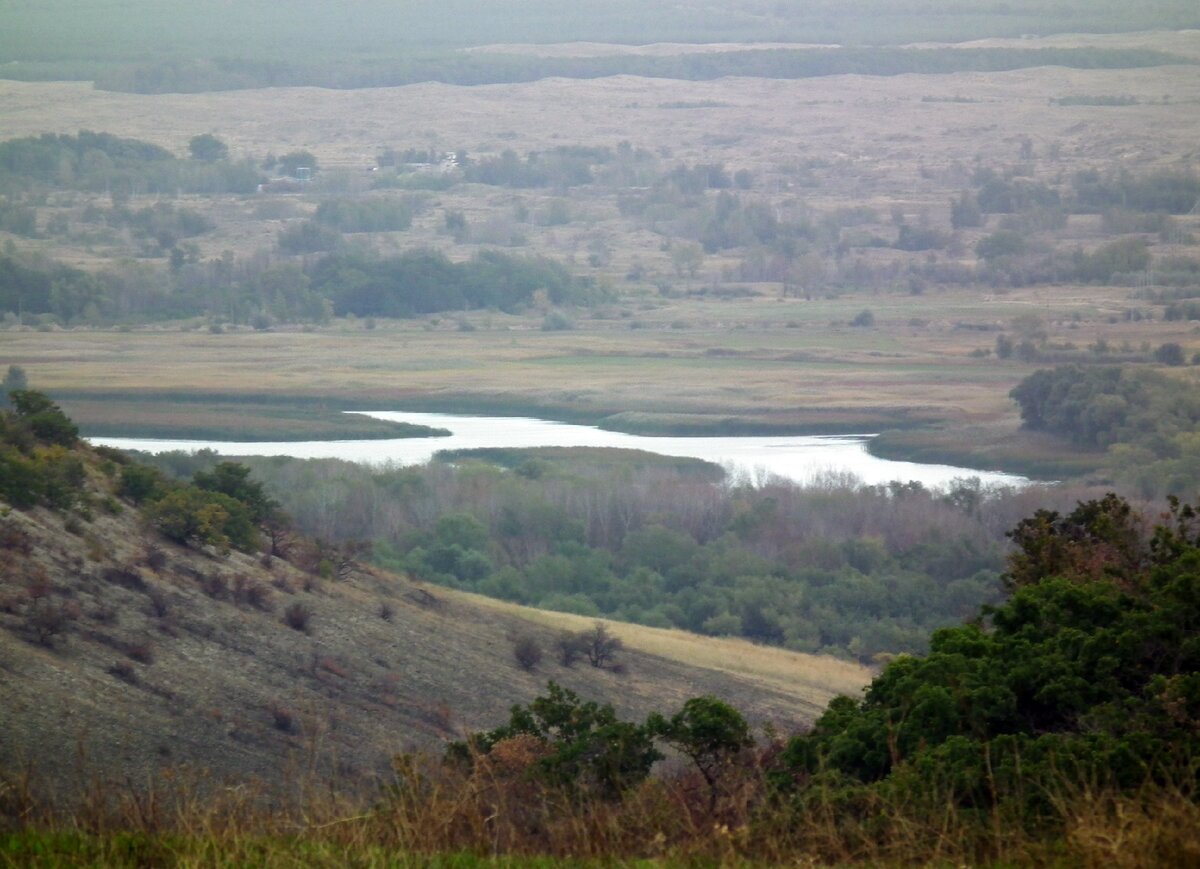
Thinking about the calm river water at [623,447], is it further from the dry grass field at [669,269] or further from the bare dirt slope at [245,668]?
the bare dirt slope at [245,668]

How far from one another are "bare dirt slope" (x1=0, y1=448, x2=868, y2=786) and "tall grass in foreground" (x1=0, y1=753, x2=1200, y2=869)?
275 inches

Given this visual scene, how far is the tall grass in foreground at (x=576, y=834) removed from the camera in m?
7.85

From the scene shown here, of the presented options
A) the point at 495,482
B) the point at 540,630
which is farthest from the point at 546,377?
the point at 540,630

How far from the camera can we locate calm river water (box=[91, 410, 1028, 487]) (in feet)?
193

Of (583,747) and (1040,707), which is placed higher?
(1040,707)

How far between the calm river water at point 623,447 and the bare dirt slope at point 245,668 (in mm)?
28283

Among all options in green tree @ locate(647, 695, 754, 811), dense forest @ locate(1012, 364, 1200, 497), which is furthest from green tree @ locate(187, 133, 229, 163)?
green tree @ locate(647, 695, 754, 811)

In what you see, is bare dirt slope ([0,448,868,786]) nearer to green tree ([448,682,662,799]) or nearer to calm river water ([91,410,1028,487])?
green tree ([448,682,662,799])

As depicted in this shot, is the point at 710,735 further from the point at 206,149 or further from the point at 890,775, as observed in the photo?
the point at 206,149

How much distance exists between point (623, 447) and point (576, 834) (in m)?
55.0

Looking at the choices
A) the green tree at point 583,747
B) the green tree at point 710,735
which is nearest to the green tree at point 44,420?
the green tree at point 583,747

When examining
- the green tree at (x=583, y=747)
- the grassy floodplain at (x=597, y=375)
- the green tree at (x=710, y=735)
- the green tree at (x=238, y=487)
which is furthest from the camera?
the grassy floodplain at (x=597, y=375)

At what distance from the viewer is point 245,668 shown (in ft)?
73.9

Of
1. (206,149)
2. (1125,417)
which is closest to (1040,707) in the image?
(1125,417)
